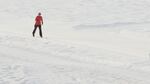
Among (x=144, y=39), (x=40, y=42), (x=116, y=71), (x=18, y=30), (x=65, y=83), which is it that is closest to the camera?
(x=65, y=83)

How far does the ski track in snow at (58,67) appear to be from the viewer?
1069 centimetres

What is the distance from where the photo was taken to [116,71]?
12.2 metres

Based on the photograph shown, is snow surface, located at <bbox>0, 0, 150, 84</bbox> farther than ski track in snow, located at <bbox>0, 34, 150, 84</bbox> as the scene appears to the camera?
Yes

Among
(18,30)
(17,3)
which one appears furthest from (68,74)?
(17,3)

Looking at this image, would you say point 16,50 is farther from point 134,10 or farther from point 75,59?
point 134,10

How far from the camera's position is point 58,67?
1214cm

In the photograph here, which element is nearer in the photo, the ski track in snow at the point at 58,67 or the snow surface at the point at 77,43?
the ski track in snow at the point at 58,67

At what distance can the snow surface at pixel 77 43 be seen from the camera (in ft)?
36.9

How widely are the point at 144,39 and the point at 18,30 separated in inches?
342

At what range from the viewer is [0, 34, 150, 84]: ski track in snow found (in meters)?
10.7

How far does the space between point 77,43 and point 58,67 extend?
7.17m

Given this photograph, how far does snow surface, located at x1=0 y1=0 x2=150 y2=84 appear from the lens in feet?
36.9

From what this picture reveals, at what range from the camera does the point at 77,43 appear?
1923cm

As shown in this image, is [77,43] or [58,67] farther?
[77,43]
